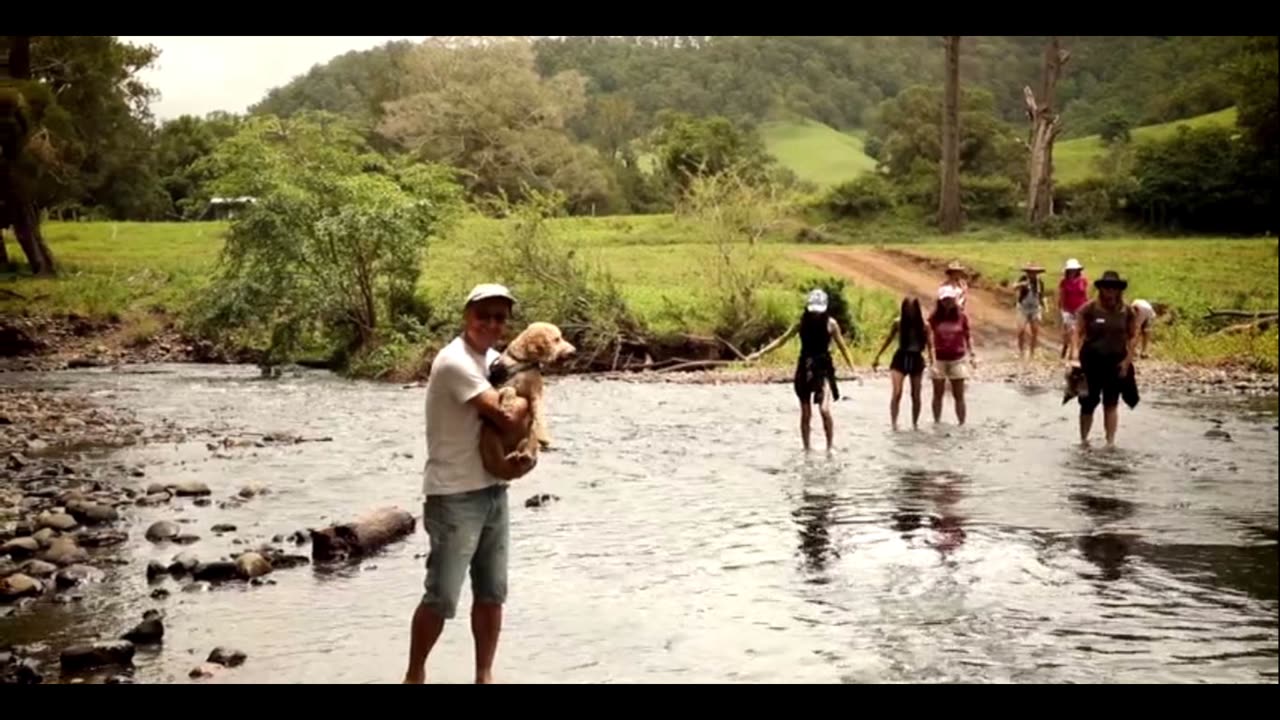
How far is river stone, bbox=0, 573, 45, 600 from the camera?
6.23m

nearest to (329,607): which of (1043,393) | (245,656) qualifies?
(245,656)

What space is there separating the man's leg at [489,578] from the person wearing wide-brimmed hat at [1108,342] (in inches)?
223

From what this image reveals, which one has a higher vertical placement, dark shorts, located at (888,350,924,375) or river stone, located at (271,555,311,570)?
dark shorts, located at (888,350,924,375)

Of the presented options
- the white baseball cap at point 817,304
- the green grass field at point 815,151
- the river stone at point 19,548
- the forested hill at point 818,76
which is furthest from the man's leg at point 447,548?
the green grass field at point 815,151

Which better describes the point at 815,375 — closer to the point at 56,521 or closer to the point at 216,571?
the point at 216,571

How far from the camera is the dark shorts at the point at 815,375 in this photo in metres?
9.70

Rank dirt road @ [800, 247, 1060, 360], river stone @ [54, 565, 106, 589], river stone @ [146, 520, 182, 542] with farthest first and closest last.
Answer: dirt road @ [800, 247, 1060, 360], river stone @ [146, 520, 182, 542], river stone @ [54, 565, 106, 589]

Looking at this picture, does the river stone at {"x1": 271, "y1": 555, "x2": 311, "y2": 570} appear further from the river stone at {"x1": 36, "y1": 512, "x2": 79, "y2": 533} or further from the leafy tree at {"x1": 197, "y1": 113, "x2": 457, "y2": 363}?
the leafy tree at {"x1": 197, "y1": 113, "x2": 457, "y2": 363}

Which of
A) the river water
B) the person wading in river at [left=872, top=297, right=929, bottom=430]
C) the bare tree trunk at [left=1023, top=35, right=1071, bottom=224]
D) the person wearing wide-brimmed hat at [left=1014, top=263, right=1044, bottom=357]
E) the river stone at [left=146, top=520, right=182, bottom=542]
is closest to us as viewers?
the river water

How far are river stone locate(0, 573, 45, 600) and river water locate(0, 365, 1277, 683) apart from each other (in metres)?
0.20

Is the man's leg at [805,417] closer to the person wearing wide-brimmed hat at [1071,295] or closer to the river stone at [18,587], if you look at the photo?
the person wearing wide-brimmed hat at [1071,295]

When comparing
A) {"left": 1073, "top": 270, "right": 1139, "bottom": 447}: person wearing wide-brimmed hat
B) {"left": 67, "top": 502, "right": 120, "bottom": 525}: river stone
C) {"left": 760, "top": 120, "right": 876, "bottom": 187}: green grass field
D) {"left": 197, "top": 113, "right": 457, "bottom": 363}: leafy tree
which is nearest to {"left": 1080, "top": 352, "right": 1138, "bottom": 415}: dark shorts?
{"left": 1073, "top": 270, "right": 1139, "bottom": 447}: person wearing wide-brimmed hat

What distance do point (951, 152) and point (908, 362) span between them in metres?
15.1

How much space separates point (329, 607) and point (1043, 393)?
9586mm
